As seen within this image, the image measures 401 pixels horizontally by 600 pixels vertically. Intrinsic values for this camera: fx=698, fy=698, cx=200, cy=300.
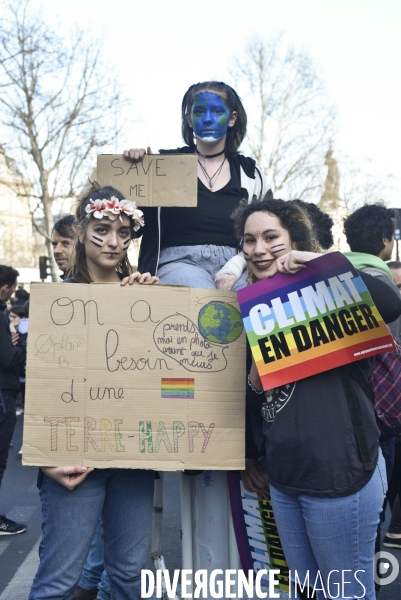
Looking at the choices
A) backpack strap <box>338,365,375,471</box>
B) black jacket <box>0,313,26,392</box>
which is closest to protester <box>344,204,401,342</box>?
backpack strap <box>338,365,375,471</box>

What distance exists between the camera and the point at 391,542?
182 inches

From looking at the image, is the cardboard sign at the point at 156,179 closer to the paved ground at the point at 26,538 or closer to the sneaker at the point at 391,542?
the paved ground at the point at 26,538

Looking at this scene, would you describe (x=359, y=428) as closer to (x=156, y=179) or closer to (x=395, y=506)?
(x=156, y=179)

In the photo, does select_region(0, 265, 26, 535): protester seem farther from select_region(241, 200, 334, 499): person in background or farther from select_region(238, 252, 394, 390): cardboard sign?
select_region(238, 252, 394, 390): cardboard sign

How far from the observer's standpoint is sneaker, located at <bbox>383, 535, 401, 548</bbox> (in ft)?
15.0

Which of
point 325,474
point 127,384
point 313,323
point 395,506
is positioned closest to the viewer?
point 325,474

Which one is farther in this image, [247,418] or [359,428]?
[247,418]

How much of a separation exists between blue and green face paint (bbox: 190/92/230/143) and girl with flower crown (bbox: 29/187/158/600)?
1.95 ft

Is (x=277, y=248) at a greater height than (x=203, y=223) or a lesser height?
lesser

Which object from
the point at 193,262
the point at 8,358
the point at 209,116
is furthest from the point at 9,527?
the point at 209,116

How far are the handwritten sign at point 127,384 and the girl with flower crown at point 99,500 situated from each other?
0.33ft

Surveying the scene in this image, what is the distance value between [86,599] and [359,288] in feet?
6.97

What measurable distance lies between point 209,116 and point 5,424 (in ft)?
9.86

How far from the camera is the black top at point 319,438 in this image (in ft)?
6.83
